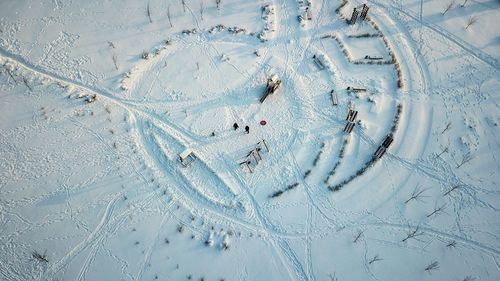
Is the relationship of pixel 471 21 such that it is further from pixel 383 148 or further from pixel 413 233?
pixel 413 233

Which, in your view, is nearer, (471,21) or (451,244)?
(451,244)

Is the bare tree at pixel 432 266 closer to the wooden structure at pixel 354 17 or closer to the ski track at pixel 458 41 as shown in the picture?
the ski track at pixel 458 41

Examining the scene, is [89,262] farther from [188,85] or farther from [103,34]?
[103,34]

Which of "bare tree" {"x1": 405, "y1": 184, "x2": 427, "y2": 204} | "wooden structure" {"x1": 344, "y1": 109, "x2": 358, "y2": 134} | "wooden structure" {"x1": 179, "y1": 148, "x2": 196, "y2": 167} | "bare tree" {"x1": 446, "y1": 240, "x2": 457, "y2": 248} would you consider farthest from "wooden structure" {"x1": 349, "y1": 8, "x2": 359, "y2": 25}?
"bare tree" {"x1": 446, "y1": 240, "x2": 457, "y2": 248}

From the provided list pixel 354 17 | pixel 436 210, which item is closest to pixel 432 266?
pixel 436 210

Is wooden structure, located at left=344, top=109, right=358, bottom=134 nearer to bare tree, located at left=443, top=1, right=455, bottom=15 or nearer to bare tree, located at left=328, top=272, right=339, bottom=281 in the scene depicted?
bare tree, located at left=328, top=272, right=339, bottom=281

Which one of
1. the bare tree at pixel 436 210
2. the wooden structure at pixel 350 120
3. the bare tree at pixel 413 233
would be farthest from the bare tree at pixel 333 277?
the wooden structure at pixel 350 120
